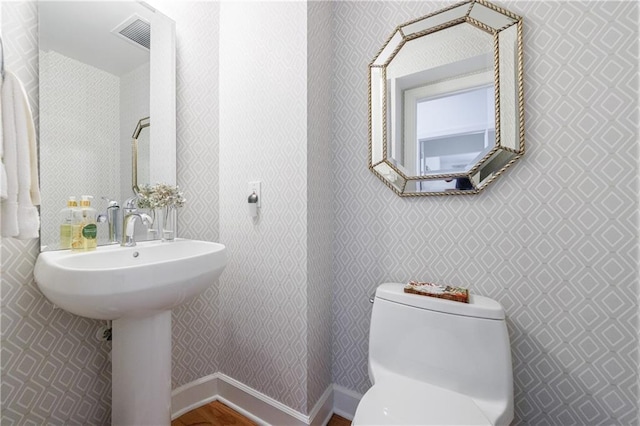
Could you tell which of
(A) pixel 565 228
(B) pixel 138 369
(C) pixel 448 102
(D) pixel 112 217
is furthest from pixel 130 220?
(A) pixel 565 228

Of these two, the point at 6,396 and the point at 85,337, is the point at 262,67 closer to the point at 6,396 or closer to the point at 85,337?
the point at 85,337

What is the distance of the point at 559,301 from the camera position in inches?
39.5

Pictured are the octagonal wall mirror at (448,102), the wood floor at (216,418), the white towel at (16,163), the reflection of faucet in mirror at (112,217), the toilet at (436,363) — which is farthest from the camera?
the wood floor at (216,418)

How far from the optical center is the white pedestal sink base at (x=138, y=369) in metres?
0.97

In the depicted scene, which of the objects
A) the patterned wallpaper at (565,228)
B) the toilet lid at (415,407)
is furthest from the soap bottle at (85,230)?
the patterned wallpaper at (565,228)

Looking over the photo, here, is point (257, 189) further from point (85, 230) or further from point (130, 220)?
point (85, 230)

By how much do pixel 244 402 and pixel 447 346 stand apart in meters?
1.05

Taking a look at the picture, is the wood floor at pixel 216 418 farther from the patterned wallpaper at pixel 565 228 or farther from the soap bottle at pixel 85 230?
the soap bottle at pixel 85 230

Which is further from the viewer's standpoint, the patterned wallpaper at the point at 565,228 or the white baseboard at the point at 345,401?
the white baseboard at the point at 345,401

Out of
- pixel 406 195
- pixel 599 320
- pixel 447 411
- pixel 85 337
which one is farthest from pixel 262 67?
pixel 599 320

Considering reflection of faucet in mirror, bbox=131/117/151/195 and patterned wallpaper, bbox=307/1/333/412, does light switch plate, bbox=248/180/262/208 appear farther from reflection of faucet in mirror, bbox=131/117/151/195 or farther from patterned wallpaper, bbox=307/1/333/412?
reflection of faucet in mirror, bbox=131/117/151/195

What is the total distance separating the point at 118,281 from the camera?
2.46ft

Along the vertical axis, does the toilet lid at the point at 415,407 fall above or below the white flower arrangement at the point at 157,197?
below

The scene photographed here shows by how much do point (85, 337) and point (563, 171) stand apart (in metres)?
1.92
